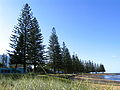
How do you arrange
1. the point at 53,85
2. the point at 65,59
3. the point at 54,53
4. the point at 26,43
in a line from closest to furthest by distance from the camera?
A: the point at 53,85, the point at 26,43, the point at 54,53, the point at 65,59

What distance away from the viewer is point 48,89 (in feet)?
7.13

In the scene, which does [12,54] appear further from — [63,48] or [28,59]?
[63,48]

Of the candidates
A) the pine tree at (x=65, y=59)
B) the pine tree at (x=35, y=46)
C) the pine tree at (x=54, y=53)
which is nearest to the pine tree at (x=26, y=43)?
the pine tree at (x=35, y=46)

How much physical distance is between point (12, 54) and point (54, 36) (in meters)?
14.0

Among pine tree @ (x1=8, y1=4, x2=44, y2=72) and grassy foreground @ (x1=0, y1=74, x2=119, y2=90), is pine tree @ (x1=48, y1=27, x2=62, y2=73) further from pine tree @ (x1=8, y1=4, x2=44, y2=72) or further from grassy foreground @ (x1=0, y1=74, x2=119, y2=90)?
grassy foreground @ (x1=0, y1=74, x2=119, y2=90)

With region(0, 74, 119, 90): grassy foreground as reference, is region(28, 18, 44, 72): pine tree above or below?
above

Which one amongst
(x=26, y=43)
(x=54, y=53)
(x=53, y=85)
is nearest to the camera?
(x=53, y=85)

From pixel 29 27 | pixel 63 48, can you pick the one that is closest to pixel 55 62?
pixel 63 48

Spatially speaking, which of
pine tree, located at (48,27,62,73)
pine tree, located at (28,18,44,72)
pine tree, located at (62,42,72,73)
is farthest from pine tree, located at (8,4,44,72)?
pine tree, located at (62,42,72,73)

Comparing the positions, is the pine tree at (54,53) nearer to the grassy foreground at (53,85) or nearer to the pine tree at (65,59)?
the pine tree at (65,59)

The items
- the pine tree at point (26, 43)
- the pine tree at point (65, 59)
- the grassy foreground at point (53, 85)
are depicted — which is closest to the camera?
the grassy foreground at point (53, 85)

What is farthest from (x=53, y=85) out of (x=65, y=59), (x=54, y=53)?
(x=65, y=59)

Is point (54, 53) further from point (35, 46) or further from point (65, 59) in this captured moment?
point (35, 46)

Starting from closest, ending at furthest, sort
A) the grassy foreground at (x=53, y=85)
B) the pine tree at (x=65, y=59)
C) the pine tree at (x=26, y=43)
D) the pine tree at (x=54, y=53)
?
the grassy foreground at (x=53, y=85) < the pine tree at (x=26, y=43) < the pine tree at (x=54, y=53) < the pine tree at (x=65, y=59)
